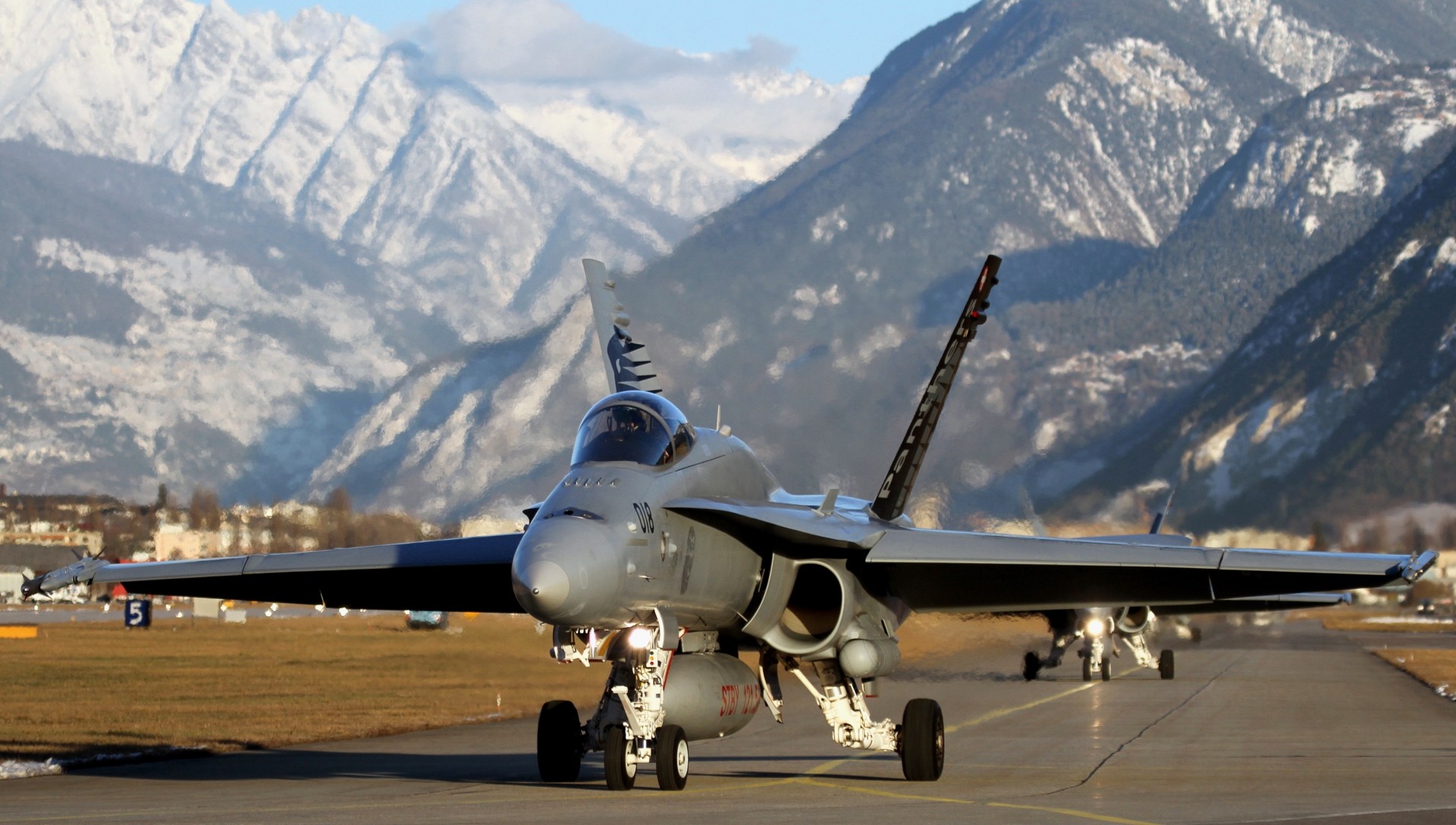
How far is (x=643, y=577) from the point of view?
14.1 metres

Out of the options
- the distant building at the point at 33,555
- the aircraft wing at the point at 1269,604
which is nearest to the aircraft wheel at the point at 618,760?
the aircraft wing at the point at 1269,604

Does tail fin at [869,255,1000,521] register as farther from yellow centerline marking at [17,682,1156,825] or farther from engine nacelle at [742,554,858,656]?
yellow centerline marking at [17,682,1156,825]

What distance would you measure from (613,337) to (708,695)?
23.0 ft

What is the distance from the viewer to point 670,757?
14.6 metres

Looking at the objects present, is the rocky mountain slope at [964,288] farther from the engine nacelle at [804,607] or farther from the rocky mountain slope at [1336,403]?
the engine nacelle at [804,607]

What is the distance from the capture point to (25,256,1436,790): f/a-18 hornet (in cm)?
1415

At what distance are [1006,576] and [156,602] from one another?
300 feet

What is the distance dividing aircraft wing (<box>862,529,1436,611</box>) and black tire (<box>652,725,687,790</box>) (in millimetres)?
2751

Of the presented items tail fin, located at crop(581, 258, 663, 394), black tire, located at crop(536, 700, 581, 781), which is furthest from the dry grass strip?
tail fin, located at crop(581, 258, 663, 394)

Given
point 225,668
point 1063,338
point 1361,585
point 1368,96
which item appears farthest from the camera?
point 1368,96

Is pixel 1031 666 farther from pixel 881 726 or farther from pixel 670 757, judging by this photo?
pixel 670 757

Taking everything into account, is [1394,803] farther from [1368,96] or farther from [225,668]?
[1368,96]

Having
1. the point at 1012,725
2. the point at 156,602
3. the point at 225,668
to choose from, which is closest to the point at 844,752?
the point at 1012,725

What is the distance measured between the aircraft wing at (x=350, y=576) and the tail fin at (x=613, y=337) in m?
3.67
